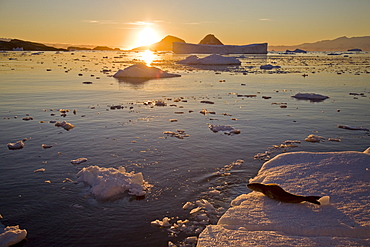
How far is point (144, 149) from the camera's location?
25.9 ft

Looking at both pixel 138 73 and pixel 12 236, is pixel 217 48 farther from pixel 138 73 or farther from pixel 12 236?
pixel 12 236

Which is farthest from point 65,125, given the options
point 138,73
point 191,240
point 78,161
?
point 138,73

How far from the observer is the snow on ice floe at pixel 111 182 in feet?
18.2

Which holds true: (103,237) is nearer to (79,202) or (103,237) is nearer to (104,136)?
(79,202)

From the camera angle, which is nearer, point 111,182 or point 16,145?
point 111,182

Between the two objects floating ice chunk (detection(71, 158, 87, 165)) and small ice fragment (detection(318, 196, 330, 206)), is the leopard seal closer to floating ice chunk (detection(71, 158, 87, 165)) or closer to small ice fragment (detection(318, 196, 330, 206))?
small ice fragment (detection(318, 196, 330, 206))

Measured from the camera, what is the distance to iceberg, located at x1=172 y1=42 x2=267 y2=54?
319 feet

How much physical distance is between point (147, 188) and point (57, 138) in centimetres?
422

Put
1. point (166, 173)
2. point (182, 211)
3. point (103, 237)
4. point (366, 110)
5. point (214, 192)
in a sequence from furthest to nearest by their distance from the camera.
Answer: point (366, 110) → point (166, 173) → point (214, 192) → point (182, 211) → point (103, 237)

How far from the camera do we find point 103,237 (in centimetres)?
432

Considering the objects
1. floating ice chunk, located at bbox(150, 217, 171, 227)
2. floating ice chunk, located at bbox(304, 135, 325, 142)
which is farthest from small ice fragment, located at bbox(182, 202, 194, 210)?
floating ice chunk, located at bbox(304, 135, 325, 142)

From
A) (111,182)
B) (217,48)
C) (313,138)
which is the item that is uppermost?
(217,48)

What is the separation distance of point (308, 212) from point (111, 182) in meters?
3.36

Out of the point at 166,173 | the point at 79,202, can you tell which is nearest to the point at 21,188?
the point at 79,202
